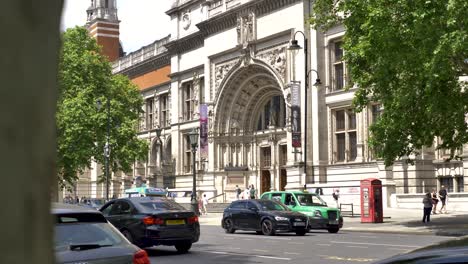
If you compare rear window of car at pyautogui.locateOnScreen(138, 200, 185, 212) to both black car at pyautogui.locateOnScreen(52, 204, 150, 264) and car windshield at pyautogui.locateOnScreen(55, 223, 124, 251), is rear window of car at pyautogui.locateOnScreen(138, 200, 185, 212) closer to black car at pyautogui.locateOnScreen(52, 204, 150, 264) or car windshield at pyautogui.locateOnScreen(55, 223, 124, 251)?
black car at pyautogui.locateOnScreen(52, 204, 150, 264)

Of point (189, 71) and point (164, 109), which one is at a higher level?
point (189, 71)

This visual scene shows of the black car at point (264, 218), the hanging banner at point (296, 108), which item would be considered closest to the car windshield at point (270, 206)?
the black car at point (264, 218)

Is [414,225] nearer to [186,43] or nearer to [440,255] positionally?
[440,255]

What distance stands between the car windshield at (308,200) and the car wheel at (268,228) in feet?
11.8

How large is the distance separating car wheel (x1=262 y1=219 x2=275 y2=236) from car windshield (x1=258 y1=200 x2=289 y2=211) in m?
0.60

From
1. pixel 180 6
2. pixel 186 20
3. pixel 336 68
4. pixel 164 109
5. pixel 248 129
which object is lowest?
pixel 248 129

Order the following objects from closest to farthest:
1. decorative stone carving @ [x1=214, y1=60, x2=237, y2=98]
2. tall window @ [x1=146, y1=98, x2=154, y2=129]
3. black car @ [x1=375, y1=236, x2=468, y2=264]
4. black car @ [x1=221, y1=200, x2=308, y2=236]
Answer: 1. black car @ [x1=375, y1=236, x2=468, y2=264]
2. black car @ [x1=221, y1=200, x2=308, y2=236]
3. decorative stone carving @ [x1=214, y1=60, x2=237, y2=98]
4. tall window @ [x1=146, y1=98, x2=154, y2=129]

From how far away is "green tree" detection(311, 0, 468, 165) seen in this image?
21156 mm

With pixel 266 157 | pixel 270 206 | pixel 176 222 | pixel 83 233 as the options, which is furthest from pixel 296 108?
pixel 83 233

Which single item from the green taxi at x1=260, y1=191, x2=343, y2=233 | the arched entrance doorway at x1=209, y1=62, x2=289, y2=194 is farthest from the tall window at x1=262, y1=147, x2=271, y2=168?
the green taxi at x1=260, y1=191, x2=343, y2=233

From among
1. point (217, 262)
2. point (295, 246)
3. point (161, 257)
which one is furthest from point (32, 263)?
point (295, 246)

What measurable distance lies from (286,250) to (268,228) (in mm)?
6056

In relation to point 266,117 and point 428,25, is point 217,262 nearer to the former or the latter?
point 428,25

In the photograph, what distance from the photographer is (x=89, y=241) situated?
7988mm
